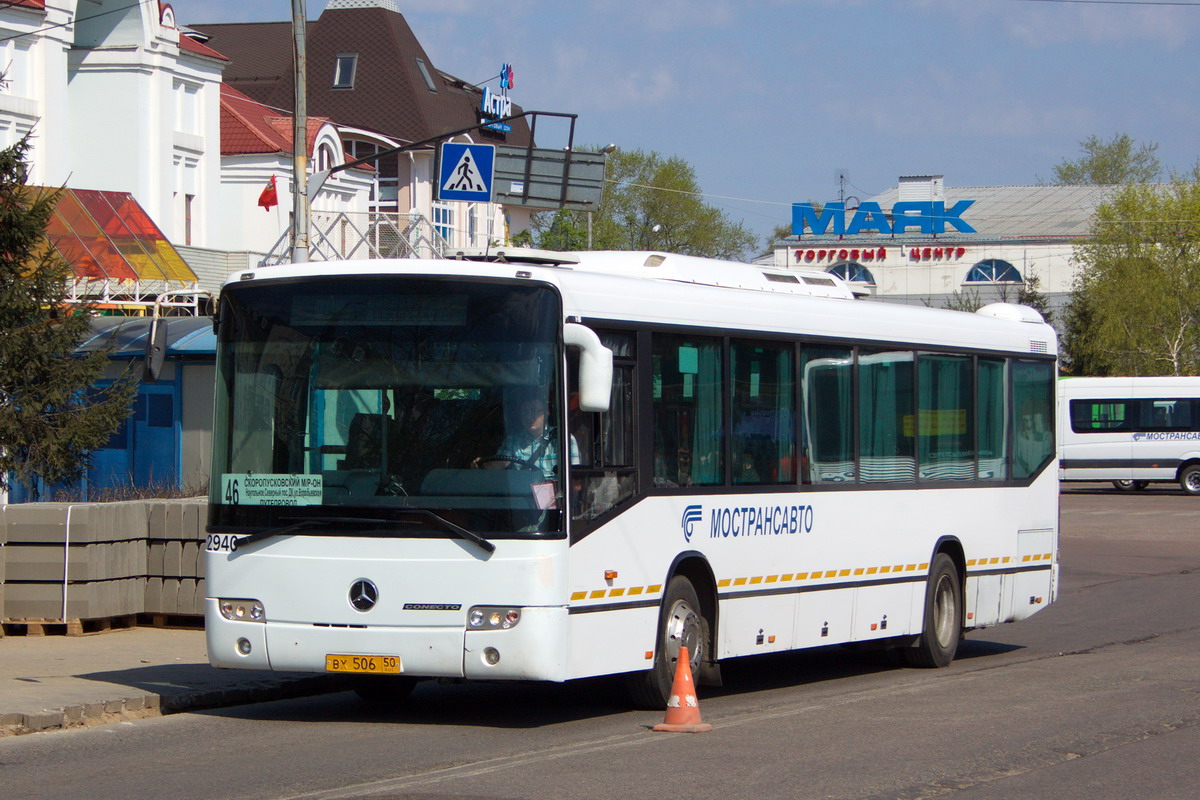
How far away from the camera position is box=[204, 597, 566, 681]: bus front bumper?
9.54m

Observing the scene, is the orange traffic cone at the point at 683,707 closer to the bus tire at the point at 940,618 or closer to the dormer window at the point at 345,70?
the bus tire at the point at 940,618

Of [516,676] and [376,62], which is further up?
[376,62]

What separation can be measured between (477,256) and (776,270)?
349 cm

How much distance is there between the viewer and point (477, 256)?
10766 millimetres

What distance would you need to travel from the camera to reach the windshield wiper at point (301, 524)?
9.82 meters

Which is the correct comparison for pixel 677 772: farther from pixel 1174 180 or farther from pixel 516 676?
pixel 1174 180

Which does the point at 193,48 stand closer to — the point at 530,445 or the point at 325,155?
the point at 325,155

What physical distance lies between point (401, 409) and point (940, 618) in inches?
245

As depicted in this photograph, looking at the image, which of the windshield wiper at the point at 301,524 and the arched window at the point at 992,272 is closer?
the windshield wiper at the point at 301,524

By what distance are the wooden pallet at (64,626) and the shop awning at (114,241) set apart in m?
17.9

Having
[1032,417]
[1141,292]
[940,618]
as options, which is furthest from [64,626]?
[1141,292]

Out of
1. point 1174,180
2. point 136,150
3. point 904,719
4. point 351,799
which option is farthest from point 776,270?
point 1174,180

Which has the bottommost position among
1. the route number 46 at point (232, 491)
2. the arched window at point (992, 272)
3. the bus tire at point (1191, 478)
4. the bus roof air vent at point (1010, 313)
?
the bus tire at point (1191, 478)

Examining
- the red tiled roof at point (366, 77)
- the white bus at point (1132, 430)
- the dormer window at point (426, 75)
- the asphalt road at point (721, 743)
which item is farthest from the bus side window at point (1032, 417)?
the dormer window at point (426, 75)
